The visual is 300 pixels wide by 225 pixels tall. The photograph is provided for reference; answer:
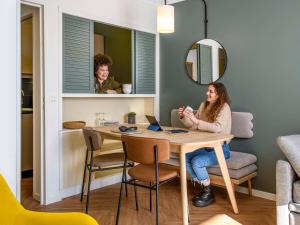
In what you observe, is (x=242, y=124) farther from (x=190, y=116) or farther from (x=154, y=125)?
(x=154, y=125)

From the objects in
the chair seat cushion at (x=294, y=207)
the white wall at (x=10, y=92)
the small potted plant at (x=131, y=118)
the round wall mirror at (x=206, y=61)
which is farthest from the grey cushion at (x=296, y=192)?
the small potted plant at (x=131, y=118)

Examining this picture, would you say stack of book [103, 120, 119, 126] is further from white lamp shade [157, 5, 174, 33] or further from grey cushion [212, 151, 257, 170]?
grey cushion [212, 151, 257, 170]

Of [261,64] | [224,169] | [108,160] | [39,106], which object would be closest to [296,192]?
[224,169]

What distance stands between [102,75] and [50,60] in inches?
29.7

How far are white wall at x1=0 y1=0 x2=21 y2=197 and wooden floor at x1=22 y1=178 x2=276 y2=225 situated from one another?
1.08m

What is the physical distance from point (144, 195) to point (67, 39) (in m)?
1.94

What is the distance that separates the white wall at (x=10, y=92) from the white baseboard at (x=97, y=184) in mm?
1351

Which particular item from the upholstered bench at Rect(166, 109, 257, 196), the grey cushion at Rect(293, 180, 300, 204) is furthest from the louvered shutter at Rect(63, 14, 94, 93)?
the grey cushion at Rect(293, 180, 300, 204)

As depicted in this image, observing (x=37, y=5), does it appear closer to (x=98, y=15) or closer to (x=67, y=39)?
(x=67, y=39)

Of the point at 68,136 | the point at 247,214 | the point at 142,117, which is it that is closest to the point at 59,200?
the point at 68,136

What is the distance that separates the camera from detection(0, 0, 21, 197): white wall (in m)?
1.86

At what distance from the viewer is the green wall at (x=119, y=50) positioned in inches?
158

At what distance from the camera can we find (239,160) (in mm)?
3049

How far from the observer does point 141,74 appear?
4.06 m
